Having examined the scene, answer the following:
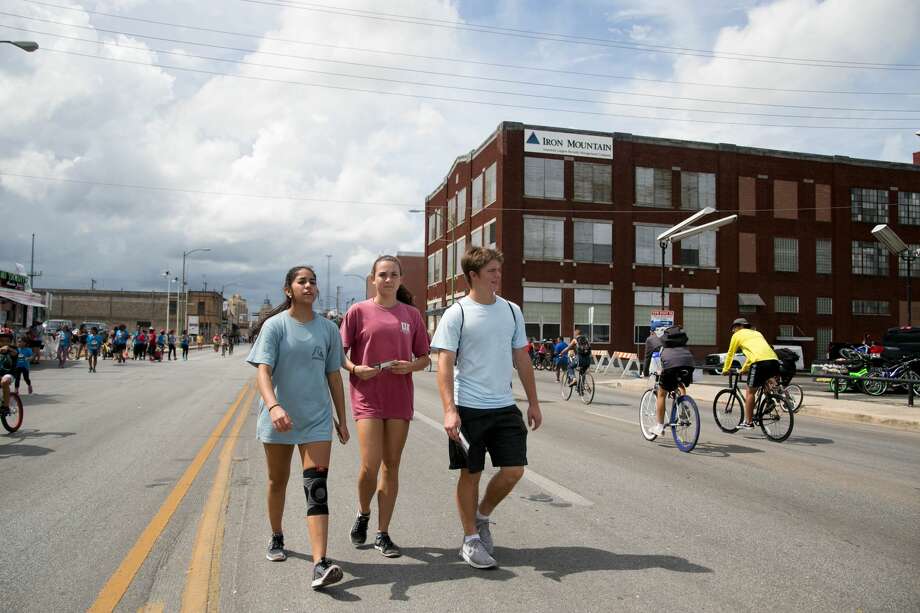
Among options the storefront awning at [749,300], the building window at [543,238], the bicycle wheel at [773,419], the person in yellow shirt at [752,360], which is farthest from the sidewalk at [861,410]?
the storefront awning at [749,300]

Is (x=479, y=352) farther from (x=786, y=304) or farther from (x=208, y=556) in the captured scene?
(x=786, y=304)

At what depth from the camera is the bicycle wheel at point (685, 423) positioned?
9172mm

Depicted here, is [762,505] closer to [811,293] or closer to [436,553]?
[436,553]

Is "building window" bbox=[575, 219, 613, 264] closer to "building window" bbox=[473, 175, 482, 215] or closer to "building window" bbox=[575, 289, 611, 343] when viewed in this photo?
"building window" bbox=[575, 289, 611, 343]

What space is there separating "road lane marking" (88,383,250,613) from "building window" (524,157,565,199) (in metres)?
35.2

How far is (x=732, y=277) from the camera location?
45.0m

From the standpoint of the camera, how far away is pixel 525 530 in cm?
547

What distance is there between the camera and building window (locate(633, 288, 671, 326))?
43250 millimetres

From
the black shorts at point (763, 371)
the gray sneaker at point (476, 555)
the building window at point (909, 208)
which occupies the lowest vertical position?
the gray sneaker at point (476, 555)

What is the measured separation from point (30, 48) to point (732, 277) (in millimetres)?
39433

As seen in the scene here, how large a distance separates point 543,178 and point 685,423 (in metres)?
34.0

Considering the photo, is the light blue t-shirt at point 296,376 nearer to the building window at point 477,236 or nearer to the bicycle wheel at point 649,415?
the bicycle wheel at point 649,415

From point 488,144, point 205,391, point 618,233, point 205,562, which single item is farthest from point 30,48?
point 618,233

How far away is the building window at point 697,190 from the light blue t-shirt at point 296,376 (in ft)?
141
